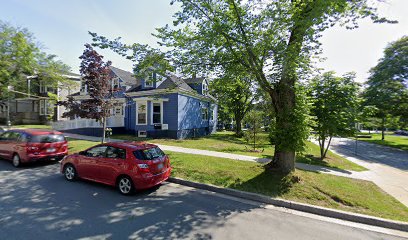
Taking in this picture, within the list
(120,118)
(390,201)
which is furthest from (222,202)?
(120,118)

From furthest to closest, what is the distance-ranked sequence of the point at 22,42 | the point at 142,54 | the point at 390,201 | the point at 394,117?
1. the point at 394,117
2. the point at 22,42
3. the point at 142,54
4. the point at 390,201

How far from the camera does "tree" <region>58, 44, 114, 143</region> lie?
11.0 metres

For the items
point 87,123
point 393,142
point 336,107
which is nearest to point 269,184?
point 336,107

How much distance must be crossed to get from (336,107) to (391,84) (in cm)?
1945

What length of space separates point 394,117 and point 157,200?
102 ft

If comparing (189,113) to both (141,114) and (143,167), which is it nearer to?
(141,114)

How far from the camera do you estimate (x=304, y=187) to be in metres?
6.12

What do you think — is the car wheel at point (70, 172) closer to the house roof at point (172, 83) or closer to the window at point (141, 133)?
the house roof at point (172, 83)

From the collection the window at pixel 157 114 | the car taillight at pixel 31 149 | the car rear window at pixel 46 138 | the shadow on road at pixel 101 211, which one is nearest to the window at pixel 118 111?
the window at pixel 157 114

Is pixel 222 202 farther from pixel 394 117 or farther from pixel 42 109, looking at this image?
pixel 42 109

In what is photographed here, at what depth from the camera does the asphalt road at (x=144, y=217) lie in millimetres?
3705

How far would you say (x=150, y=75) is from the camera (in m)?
8.60

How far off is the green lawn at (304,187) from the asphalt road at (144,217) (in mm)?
795

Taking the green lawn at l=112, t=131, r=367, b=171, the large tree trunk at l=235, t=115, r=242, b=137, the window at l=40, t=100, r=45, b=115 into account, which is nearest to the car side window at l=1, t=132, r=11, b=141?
the green lawn at l=112, t=131, r=367, b=171
